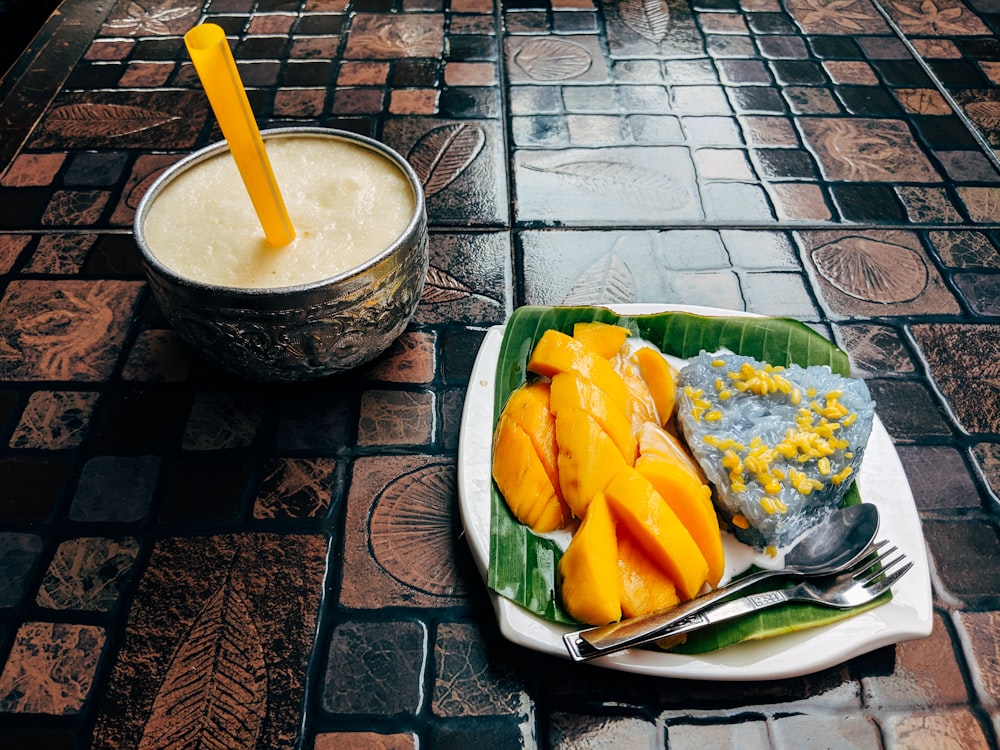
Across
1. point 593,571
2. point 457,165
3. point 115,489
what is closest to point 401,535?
point 593,571

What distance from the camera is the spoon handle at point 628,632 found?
2.29ft

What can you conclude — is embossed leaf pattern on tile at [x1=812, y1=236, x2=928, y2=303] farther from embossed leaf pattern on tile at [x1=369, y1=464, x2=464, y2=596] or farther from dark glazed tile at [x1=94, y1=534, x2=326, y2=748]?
dark glazed tile at [x1=94, y1=534, x2=326, y2=748]

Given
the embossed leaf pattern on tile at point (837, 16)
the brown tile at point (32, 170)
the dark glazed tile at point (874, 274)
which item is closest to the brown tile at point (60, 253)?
the brown tile at point (32, 170)

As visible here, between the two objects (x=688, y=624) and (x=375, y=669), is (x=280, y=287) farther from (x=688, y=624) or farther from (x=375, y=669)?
(x=688, y=624)

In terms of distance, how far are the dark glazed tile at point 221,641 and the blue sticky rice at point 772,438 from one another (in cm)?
48

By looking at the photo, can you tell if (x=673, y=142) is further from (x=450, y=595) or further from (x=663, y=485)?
(x=450, y=595)

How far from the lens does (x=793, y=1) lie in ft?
6.07

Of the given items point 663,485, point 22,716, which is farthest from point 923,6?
point 22,716

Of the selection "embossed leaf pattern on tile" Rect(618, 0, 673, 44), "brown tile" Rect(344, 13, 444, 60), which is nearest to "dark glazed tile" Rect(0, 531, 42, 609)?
"brown tile" Rect(344, 13, 444, 60)

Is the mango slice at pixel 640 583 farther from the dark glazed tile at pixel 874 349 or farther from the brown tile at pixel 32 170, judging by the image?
the brown tile at pixel 32 170

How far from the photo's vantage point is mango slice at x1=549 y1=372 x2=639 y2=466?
831 millimetres

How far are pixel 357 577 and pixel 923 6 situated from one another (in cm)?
196

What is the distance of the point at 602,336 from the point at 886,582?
0.42 metres

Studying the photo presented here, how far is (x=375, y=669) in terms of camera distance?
2.59ft
